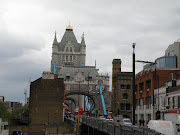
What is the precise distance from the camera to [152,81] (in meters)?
62.4

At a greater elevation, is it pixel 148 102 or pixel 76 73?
pixel 76 73

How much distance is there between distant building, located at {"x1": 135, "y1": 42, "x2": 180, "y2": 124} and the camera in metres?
61.1

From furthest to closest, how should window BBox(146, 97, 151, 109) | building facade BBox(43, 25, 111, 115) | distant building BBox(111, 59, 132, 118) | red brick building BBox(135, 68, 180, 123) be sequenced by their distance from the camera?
building facade BBox(43, 25, 111, 115)
distant building BBox(111, 59, 132, 118)
window BBox(146, 97, 151, 109)
red brick building BBox(135, 68, 180, 123)

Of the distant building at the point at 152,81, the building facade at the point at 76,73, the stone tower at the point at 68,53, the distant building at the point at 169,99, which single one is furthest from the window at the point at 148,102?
the stone tower at the point at 68,53

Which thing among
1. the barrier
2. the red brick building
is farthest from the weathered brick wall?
the barrier

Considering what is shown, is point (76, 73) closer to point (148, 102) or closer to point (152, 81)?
point (148, 102)

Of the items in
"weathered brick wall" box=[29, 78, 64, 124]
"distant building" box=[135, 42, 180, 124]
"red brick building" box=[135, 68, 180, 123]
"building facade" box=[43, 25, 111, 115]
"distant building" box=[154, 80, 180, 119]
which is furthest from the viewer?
"building facade" box=[43, 25, 111, 115]

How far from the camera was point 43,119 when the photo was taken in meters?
65.8

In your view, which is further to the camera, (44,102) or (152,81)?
(44,102)

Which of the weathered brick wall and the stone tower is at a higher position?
the stone tower

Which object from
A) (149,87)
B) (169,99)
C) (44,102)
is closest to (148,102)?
(149,87)

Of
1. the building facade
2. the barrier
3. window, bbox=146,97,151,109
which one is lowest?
the barrier

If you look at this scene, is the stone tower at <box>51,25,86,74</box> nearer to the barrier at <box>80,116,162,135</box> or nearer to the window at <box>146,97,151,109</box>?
the window at <box>146,97,151,109</box>

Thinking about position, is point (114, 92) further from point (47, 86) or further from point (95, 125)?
point (95, 125)
